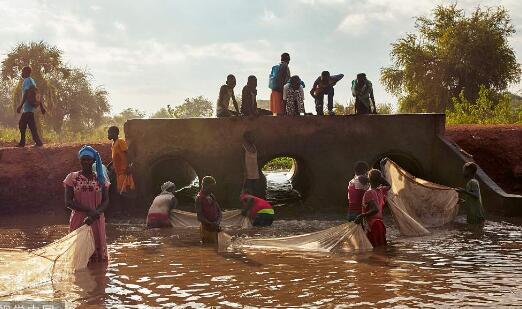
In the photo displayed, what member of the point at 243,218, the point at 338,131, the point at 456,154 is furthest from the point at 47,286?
the point at 456,154

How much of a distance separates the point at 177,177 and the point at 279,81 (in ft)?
19.8

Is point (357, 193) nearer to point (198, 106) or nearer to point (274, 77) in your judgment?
point (274, 77)

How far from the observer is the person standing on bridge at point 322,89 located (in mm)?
15516

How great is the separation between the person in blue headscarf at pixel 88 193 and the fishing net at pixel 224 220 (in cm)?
460

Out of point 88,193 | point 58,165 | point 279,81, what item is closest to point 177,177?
point 58,165

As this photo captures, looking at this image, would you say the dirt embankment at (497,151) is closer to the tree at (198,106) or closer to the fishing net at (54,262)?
the fishing net at (54,262)

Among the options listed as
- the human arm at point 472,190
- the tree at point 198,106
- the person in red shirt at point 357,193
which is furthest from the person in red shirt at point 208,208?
the tree at point 198,106

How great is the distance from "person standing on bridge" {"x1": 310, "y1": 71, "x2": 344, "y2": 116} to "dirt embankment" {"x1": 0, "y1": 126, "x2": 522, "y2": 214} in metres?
4.15

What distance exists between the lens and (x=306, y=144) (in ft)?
49.3

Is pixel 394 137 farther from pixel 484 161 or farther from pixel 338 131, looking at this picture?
pixel 484 161

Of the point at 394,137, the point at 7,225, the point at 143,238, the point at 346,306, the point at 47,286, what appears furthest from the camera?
the point at 394,137

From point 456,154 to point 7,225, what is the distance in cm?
→ 1087

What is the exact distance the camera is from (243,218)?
41.0 feet

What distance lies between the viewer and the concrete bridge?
14906mm
